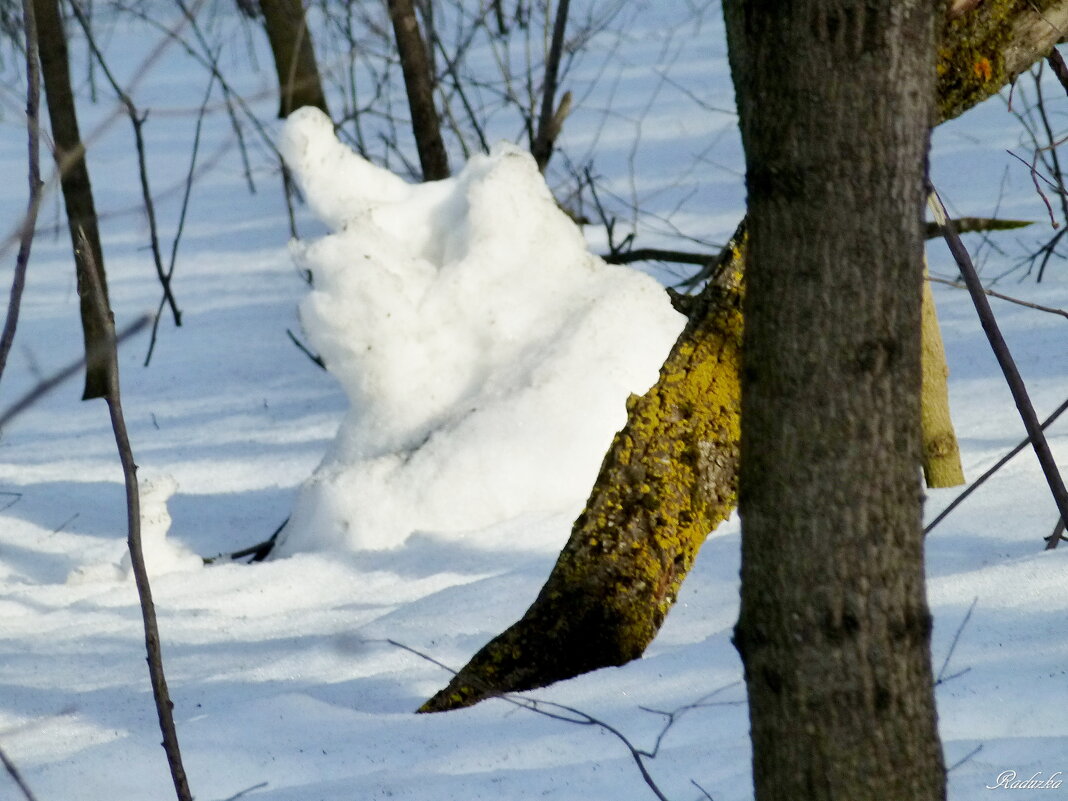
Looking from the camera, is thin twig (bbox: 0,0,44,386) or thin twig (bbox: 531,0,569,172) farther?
thin twig (bbox: 531,0,569,172)

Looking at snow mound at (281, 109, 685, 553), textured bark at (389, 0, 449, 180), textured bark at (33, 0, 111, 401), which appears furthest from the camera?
textured bark at (33, 0, 111, 401)

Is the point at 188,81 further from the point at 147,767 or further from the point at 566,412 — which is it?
the point at 147,767

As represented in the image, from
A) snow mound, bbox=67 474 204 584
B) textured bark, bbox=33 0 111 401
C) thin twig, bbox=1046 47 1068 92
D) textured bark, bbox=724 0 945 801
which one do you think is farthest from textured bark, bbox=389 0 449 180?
textured bark, bbox=724 0 945 801

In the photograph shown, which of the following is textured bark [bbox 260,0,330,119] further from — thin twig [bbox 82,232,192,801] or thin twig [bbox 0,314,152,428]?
thin twig [bbox 0,314,152,428]

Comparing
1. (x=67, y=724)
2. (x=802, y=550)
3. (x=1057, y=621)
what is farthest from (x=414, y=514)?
(x=802, y=550)

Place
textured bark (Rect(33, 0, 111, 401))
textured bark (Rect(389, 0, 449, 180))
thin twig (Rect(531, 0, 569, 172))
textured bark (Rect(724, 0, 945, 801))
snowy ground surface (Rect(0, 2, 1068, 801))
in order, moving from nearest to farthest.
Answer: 1. textured bark (Rect(724, 0, 945, 801))
2. snowy ground surface (Rect(0, 2, 1068, 801))
3. textured bark (Rect(389, 0, 449, 180))
4. textured bark (Rect(33, 0, 111, 401))
5. thin twig (Rect(531, 0, 569, 172))

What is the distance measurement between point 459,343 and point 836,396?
349 cm

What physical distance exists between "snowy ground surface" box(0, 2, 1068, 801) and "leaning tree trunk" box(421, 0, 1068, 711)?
0.13m

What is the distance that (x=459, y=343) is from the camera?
15.0ft

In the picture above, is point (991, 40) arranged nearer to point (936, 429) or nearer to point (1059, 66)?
point (1059, 66)

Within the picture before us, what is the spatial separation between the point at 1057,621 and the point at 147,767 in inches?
66.2

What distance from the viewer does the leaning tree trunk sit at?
2428mm

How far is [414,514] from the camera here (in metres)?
4.22
